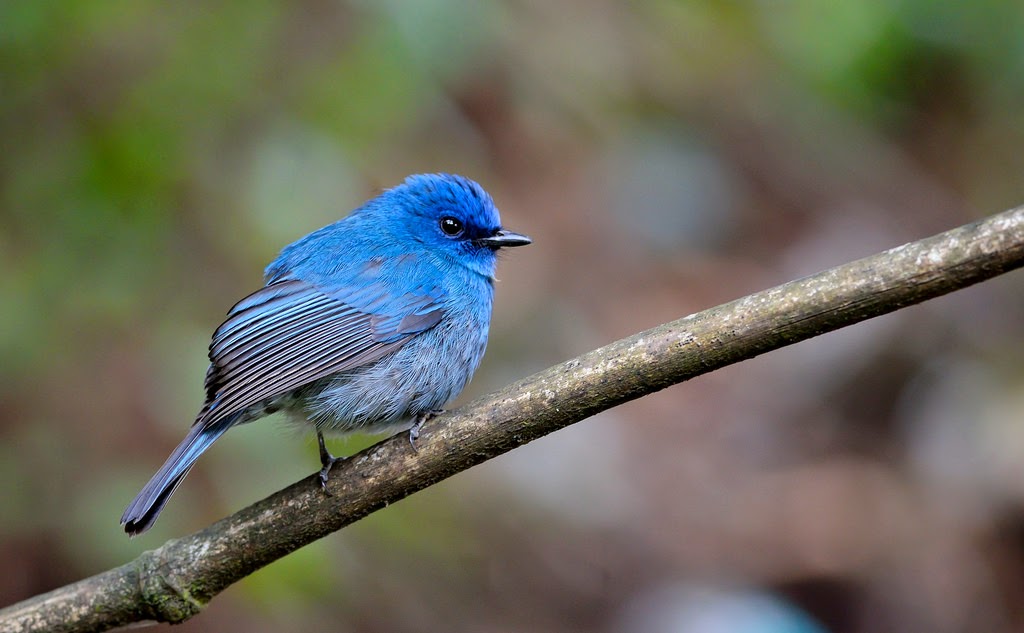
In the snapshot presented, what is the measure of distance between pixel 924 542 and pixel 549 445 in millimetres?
2045

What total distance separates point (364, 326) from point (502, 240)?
0.73 meters

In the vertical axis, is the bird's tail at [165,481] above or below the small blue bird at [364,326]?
below

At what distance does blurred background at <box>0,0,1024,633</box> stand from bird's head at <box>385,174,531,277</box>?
10.0 inches

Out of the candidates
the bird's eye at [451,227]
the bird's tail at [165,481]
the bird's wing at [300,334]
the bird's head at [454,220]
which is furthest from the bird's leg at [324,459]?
the bird's eye at [451,227]

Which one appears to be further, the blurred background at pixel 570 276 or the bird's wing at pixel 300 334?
the blurred background at pixel 570 276

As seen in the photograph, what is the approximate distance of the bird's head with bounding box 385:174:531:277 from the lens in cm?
431

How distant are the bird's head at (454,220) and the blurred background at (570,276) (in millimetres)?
253

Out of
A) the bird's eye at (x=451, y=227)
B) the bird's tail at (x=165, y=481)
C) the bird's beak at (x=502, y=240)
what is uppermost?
the bird's beak at (x=502, y=240)

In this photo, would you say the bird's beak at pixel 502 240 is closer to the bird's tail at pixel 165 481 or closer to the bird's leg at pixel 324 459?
the bird's leg at pixel 324 459

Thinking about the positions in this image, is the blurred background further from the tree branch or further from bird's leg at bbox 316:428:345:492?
the tree branch

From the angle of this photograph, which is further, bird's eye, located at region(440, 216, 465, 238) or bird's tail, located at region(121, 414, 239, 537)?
bird's eye, located at region(440, 216, 465, 238)

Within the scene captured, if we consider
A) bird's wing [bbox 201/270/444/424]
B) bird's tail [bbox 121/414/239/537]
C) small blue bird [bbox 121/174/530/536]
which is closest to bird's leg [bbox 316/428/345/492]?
small blue bird [bbox 121/174/530/536]

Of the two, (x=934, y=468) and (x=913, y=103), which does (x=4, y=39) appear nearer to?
(x=934, y=468)

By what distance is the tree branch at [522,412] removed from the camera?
2498 millimetres
